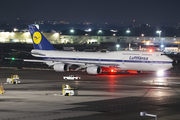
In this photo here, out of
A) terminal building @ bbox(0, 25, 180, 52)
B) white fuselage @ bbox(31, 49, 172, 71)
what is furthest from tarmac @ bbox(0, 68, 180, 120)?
terminal building @ bbox(0, 25, 180, 52)

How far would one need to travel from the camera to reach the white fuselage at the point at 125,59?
5238cm

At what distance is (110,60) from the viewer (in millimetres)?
55000

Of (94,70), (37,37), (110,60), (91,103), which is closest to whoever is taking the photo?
(91,103)

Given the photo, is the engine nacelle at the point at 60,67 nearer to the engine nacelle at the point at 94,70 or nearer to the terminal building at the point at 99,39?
the engine nacelle at the point at 94,70

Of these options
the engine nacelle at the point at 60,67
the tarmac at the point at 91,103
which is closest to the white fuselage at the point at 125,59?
the engine nacelle at the point at 60,67

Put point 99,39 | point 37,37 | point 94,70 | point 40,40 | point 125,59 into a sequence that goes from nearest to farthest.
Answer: point 94,70 → point 125,59 → point 40,40 → point 37,37 → point 99,39

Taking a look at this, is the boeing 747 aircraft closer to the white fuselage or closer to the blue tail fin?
the white fuselage

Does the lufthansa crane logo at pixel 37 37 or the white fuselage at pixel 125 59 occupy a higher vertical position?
the lufthansa crane logo at pixel 37 37

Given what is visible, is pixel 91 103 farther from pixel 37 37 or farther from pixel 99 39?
pixel 99 39

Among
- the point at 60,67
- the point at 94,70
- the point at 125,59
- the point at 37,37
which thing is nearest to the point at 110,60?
the point at 125,59

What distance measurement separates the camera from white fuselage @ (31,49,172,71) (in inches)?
2062

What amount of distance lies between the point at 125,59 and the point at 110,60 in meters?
2.68

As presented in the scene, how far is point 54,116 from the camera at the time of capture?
912 inches

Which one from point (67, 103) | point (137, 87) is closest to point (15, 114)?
point (67, 103)
